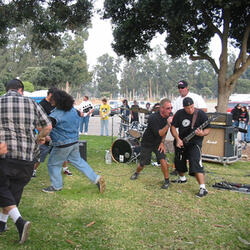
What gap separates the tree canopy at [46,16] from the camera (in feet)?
32.9

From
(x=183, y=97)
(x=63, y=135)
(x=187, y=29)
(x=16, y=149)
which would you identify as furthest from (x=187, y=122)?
(x=187, y=29)

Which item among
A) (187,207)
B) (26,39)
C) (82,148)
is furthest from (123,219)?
(26,39)

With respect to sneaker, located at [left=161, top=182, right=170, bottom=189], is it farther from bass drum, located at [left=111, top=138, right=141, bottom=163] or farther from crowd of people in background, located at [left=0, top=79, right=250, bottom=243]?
bass drum, located at [left=111, top=138, right=141, bottom=163]

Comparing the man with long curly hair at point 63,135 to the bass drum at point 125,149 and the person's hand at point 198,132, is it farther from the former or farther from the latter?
the bass drum at point 125,149

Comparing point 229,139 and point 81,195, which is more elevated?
point 229,139

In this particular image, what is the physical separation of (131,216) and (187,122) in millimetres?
2084

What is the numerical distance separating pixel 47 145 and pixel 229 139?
16.4ft

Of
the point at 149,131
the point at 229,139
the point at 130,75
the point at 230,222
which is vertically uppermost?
the point at 130,75

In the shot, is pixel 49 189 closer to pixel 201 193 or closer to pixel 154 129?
pixel 154 129

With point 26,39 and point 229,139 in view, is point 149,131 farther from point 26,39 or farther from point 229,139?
point 26,39

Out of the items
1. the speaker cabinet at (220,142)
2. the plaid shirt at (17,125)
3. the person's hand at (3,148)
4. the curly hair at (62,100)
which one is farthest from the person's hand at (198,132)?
the person's hand at (3,148)

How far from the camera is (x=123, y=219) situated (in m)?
4.14

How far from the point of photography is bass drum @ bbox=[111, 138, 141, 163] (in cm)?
776

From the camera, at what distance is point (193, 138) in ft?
17.4
